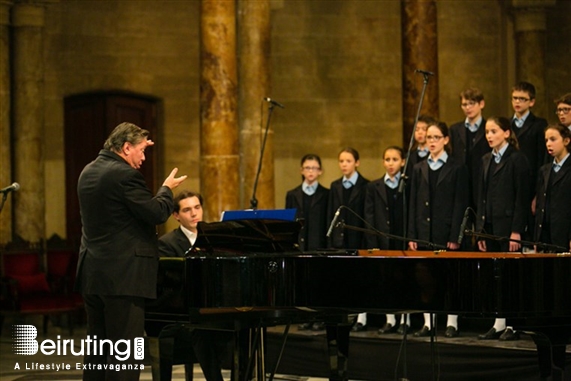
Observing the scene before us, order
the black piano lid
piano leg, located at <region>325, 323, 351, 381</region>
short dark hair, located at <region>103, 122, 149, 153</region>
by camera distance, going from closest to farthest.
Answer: short dark hair, located at <region>103, 122, 149, 153</region> < the black piano lid < piano leg, located at <region>325, 323, 351, 381</region>

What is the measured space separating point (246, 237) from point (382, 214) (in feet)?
8.77

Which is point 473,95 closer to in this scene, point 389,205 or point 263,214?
point 389,205

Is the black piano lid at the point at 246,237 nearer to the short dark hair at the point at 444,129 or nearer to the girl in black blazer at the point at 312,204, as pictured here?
the short dark hair at the point at 444,129

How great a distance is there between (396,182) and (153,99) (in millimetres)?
5352

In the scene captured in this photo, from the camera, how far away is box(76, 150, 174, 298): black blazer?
5754mm

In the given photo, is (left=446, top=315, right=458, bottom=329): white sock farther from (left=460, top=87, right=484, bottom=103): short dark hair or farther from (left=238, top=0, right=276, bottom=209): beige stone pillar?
(left=238, top=0, right=276, bottom=209): beige stone pillar

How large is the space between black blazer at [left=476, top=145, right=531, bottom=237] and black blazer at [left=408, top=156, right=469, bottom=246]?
35 centimetres

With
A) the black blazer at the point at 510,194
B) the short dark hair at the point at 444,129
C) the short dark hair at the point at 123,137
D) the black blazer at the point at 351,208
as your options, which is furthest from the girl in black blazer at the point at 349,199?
the short dark hair at the point at 123,137

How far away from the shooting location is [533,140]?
26.3 feet

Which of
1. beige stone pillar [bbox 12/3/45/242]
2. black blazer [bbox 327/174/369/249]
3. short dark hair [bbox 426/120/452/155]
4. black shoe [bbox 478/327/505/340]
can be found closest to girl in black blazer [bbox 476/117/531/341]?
black shoe [bbox 478/327/505/340]

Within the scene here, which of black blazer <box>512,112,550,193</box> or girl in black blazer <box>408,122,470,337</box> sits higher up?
black blazer <box>512,112,550,193</box>

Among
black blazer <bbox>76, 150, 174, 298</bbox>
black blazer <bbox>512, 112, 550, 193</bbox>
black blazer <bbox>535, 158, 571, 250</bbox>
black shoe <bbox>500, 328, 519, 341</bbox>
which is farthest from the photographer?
black blazer <bbox>512, 112, 550, 193</bbox>

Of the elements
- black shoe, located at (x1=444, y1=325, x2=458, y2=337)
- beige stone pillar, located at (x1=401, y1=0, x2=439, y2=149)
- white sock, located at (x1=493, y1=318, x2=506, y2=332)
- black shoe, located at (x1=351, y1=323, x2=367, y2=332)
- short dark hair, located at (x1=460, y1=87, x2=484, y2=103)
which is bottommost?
black shoe, located at (x1=351, y1=323, x2=367, y2=332)

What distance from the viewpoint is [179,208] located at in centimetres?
675
